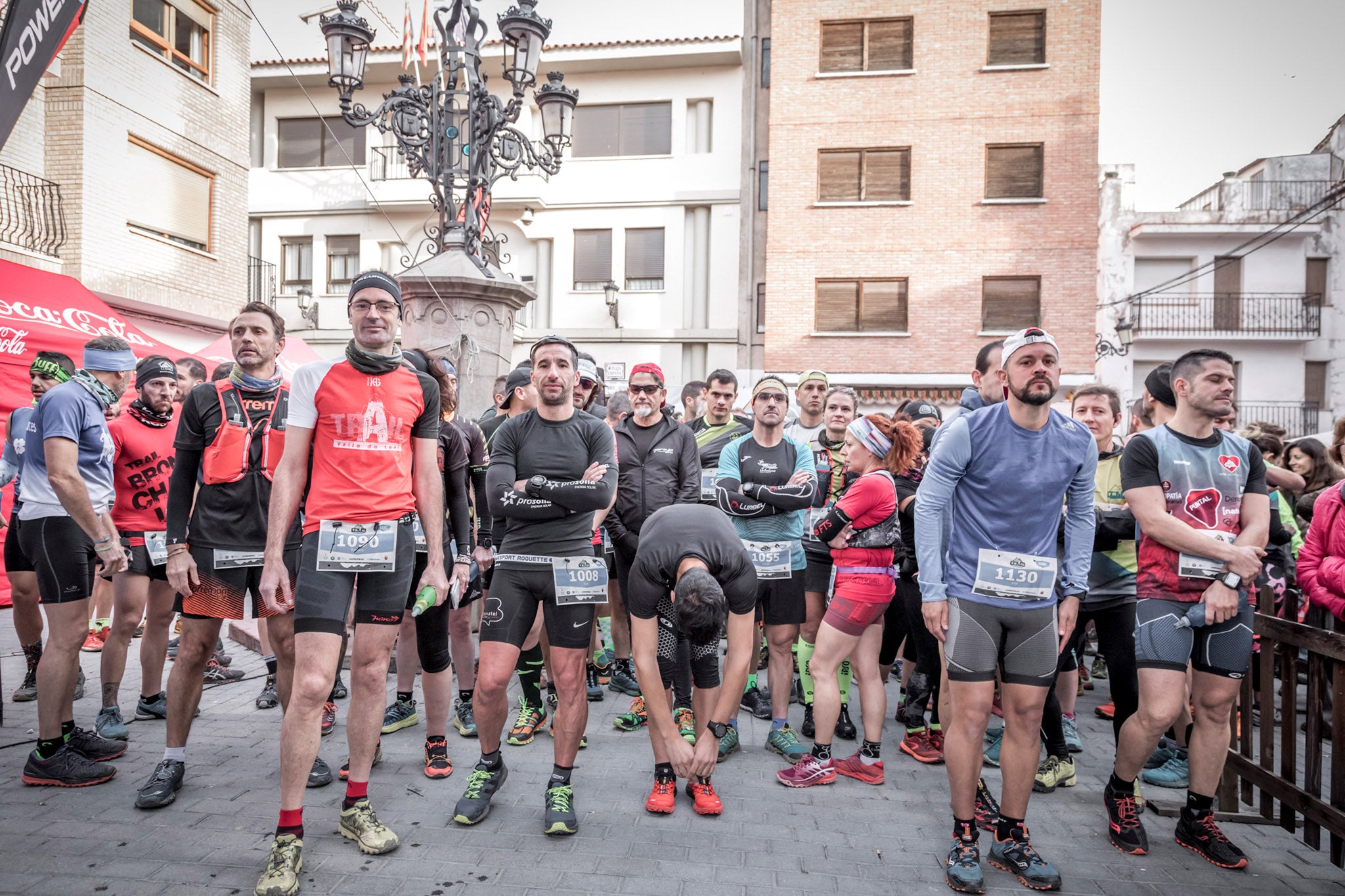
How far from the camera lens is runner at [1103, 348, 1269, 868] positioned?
3770mm

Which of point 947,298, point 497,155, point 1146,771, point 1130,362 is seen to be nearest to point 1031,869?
point 1146,771

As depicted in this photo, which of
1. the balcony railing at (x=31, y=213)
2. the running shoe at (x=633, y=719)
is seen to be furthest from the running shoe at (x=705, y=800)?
the balcony railing at (x=31, y=213)

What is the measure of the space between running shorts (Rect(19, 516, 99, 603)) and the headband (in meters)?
4.38

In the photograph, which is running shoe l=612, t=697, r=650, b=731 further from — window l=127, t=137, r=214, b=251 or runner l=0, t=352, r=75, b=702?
window l=127, t=137, r=214, b=251

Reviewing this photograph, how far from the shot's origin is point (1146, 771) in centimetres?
479

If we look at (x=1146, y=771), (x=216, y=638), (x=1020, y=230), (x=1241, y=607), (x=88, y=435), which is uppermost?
(x=1020, y=230)

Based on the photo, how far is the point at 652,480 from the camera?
5.75m

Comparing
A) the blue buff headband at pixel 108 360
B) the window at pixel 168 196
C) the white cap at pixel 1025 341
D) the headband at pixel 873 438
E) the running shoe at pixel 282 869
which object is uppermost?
the window at pixel 168 196

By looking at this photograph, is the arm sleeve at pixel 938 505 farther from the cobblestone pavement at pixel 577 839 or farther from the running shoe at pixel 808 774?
the running shoe at pixel 808 774

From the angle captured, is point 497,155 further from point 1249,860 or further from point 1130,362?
point 1130,362

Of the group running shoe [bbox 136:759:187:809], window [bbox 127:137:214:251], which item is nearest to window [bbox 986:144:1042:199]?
window [bbox 127:137:214:251]

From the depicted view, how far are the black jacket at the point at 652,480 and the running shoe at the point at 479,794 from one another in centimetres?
205

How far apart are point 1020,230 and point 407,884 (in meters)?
21.0

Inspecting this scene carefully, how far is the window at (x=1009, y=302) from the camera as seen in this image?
20.4 meters
